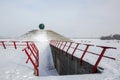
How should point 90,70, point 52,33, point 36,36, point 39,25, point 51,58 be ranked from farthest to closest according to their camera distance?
point 52,33
point 36,36
point 39,25
point 51,58
point 90,70

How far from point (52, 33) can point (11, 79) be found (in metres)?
86.1

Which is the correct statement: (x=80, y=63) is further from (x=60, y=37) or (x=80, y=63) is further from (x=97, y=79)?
(x=60, y=37)

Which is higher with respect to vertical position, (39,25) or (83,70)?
(83,70)

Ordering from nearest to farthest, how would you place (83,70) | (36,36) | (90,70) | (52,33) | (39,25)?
(90,70), (83,70), (39,25), (36,36), (52,33)

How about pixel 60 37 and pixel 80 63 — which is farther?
pixel 60 37

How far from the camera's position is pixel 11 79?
6.36 meters

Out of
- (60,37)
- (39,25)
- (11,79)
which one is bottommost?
(60,37)

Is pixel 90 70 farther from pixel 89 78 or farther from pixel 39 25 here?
pixel 39 25

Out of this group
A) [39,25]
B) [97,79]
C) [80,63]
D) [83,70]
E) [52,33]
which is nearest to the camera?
[97,79]

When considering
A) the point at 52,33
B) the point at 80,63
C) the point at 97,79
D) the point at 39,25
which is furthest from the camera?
the point at 52,33

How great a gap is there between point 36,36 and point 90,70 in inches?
3064

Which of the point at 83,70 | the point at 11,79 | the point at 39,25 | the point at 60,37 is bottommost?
the point at 60,37

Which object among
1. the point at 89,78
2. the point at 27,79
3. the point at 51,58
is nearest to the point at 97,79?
the point at 89,78

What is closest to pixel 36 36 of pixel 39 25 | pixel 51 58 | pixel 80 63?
Answer: pixel 39 25
